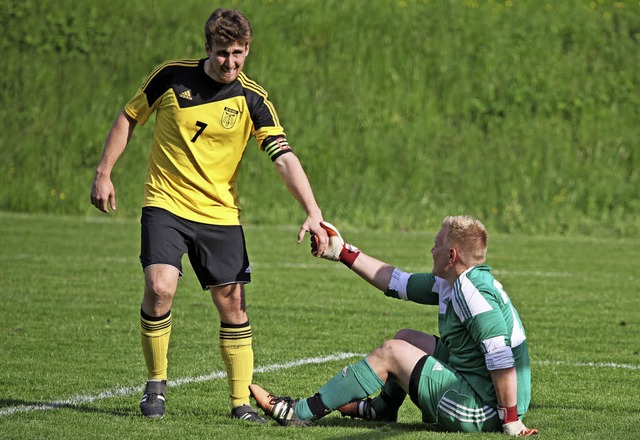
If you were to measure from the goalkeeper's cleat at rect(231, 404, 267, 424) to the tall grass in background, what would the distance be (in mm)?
13741

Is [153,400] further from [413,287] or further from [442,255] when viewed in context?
[442,255]

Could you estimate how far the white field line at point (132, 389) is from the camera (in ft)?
19.5

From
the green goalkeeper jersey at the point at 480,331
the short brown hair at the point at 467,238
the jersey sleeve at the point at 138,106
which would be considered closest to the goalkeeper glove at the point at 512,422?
the green goalkeeper jersey at the point at 480,331

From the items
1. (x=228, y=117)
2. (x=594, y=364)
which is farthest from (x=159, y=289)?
(x=594, y=364)

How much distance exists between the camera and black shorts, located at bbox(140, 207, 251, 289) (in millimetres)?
5891

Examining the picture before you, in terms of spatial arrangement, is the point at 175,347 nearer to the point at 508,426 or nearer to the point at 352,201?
the point at 508,426

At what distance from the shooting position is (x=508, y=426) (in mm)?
5234

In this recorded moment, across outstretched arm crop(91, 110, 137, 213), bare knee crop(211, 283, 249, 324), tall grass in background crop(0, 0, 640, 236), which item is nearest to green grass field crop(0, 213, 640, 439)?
bare knee crop(211, 283, 249, 324)

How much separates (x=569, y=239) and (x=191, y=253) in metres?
13.3

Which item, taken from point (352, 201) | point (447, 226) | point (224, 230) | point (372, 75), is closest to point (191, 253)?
point (224, 230)

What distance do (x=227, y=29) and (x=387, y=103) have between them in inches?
693

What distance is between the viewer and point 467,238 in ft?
17.7

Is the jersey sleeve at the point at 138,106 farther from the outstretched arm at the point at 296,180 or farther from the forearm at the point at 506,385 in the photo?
the forearm at the point at 506,385

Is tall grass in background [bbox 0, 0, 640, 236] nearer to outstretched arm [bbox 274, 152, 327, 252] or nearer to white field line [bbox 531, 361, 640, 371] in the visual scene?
white field line [bbox 531, 361, 640, 371]
